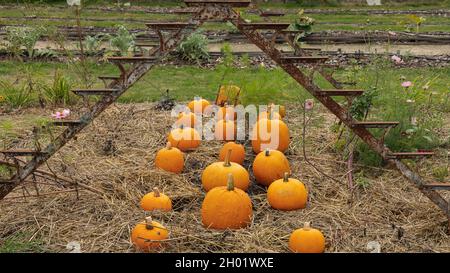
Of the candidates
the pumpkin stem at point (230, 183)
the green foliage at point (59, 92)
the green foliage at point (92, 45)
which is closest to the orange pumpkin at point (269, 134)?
the pumpkin stem at point (230, 183)

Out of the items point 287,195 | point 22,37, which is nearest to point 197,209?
point 287,195

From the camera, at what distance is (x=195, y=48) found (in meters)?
9.77

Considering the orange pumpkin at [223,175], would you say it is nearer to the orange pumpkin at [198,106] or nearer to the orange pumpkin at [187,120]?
the orange pumpkin at [187,120]

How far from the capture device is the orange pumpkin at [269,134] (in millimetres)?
4988

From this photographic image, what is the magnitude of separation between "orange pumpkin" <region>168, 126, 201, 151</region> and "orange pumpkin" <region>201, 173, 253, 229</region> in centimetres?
131

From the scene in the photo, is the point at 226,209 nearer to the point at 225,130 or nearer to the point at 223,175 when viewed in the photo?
the point at 223,175

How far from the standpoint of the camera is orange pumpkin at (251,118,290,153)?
196 inches

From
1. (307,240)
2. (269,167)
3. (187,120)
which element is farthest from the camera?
(187,120)

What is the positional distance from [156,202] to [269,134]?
4.27 feet

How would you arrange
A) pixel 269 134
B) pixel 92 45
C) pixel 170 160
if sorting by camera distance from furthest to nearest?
pixel 92 45 → pixel 269 134 → pixel 170 160

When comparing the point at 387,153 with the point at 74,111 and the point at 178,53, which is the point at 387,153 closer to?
the point at 74,111

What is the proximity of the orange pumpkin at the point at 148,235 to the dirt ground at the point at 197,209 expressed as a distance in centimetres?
7

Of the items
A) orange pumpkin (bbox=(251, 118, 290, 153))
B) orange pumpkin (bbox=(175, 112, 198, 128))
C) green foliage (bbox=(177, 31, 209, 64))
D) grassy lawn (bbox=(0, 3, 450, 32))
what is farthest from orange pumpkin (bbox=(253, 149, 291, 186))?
grassy lawn (bbox=(0, 3, 450, 32))

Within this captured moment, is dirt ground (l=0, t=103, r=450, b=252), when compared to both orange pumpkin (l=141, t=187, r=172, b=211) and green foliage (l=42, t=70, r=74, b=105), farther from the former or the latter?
green foliage (l=42, t=70, r=74, b=105)
